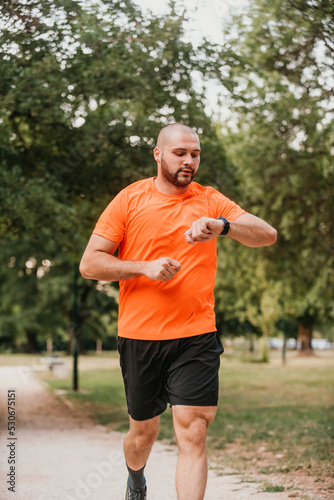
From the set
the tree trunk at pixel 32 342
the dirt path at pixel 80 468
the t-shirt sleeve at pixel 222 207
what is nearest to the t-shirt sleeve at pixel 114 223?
the t-shirt sleeve at pixel 222 207

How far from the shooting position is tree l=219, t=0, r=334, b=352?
39.3ft

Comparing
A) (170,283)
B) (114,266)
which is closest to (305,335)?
(170,283)

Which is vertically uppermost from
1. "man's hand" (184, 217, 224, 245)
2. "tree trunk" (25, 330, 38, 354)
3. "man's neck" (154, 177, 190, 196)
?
"man's neck" (154, 177, 190, 196)

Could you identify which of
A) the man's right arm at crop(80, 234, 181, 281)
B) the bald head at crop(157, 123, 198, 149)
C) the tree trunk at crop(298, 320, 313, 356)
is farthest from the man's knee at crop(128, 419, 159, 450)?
the tree trunk at crop(298, 320, 313, 356)

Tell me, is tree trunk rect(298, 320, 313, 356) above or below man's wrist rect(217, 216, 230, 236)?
below

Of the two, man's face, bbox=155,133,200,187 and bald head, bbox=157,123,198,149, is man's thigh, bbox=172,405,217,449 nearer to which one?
man's face, bbox=155,133,200,187

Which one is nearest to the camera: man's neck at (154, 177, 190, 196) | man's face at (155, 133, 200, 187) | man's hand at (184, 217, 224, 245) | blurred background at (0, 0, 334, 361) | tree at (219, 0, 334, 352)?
man's hand at (184, 217, 224, 245)

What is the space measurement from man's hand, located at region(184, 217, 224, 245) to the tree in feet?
23.9

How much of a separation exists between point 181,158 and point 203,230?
65cm

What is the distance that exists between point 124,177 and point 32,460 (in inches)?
205

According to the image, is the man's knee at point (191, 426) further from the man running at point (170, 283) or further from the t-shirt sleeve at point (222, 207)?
the t-shirt sleeve at point (222, 207)

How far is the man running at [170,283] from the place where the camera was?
3748 millimetres

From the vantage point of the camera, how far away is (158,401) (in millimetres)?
3994

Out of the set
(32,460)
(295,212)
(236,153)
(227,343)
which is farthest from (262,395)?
(227,343)
